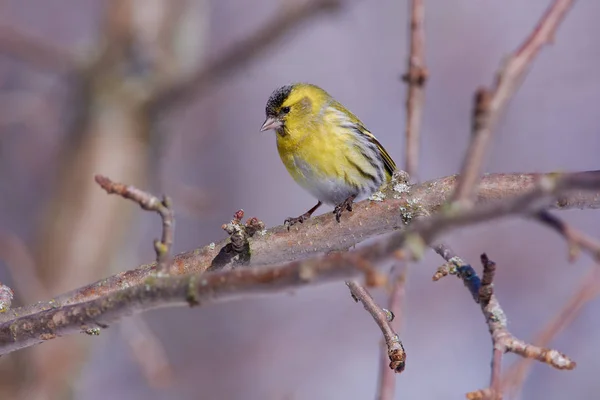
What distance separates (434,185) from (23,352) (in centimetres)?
289

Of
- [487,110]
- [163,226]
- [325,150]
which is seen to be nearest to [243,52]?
[325,150]

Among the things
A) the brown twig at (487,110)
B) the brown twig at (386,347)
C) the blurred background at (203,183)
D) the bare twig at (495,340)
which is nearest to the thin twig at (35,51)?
the blurred background at (203,183)

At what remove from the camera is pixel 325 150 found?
3252mm

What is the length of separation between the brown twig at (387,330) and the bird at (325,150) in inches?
48.4

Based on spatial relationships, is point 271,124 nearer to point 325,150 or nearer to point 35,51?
point 325,150

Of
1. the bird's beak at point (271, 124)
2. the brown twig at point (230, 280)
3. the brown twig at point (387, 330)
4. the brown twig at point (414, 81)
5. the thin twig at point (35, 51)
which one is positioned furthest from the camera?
the thin twig at point (35, 51)

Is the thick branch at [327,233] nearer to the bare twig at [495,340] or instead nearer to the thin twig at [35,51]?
the bare twig at [495,340]

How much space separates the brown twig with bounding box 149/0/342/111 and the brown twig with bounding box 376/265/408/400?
7.15 feet

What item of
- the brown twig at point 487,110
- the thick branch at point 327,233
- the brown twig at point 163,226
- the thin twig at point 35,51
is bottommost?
the brown twig at point 487,110

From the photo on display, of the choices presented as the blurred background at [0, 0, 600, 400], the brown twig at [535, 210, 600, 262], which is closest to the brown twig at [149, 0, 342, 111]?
the blurred background at [0, 0, 600, 400]

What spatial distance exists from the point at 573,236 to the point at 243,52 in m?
3.34

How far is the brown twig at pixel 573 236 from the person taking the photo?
853mm

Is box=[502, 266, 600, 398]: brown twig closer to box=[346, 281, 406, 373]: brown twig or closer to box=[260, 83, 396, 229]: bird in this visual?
box=[346, 281, 406, 373]: brown twig

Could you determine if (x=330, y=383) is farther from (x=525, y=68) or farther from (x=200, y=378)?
(x=525, y=68)
